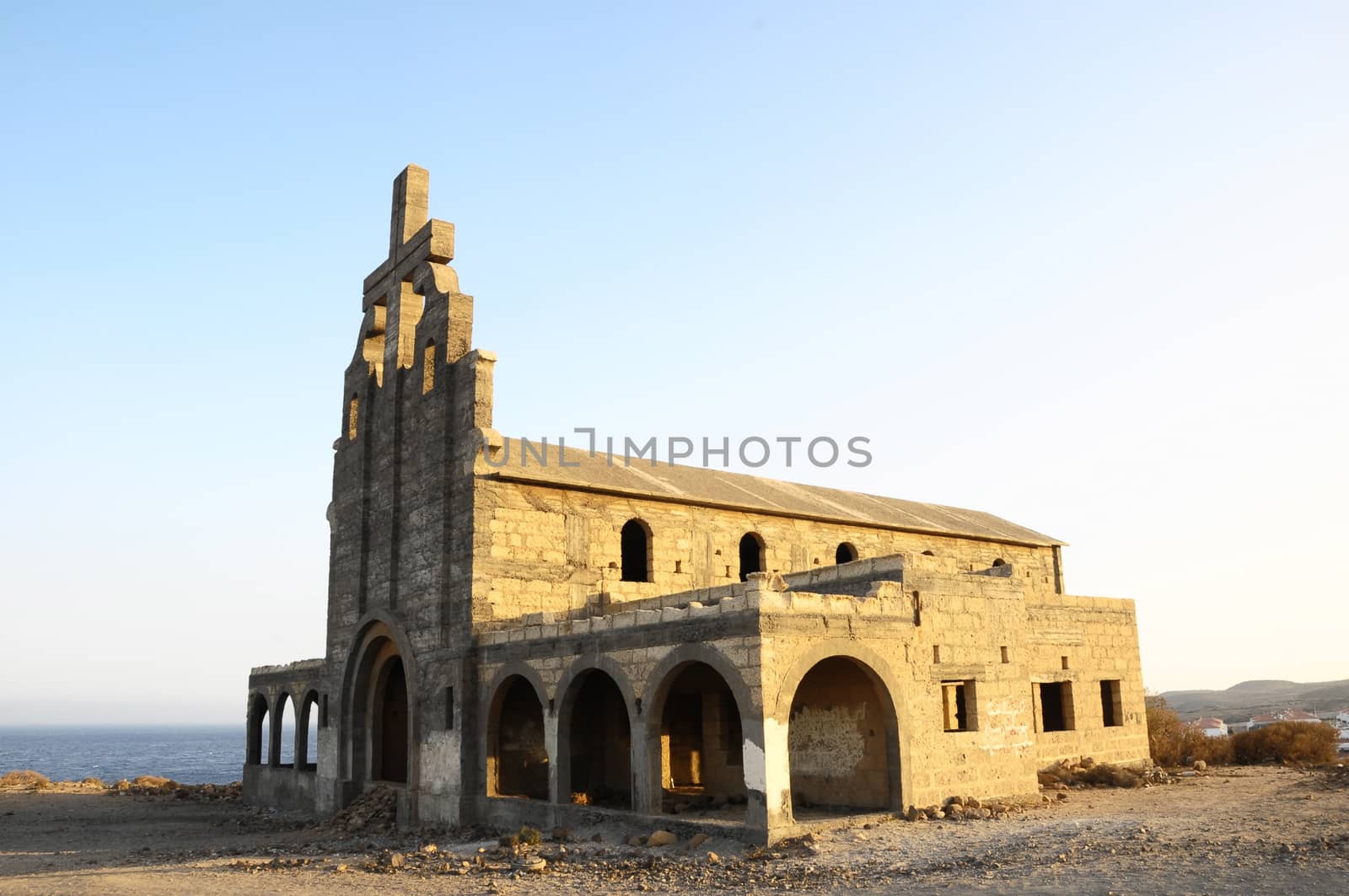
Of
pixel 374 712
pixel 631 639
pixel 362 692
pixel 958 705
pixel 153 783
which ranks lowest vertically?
pixel 153 783

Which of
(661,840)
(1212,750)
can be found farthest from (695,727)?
(1212,750)

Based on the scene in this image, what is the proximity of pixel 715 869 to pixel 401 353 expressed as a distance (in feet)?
51.4

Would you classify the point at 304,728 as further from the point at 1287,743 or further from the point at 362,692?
the point at 1287,743

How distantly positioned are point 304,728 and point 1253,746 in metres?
24.0

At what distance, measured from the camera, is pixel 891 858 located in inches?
501

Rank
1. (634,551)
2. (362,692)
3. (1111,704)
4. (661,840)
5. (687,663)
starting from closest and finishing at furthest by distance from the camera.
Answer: (661,840)
(687,663)
(1111,704)
(634,551)
(362,692)

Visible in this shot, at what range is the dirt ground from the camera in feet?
36.8

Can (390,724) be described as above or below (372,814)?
above

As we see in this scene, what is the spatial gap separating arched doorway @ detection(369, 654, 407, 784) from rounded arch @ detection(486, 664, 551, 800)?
4117 millimetres

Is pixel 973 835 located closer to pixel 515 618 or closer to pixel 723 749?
pixel 723 749

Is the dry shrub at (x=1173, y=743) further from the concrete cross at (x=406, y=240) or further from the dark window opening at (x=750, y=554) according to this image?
the concrete cross at (x=406, y=240)

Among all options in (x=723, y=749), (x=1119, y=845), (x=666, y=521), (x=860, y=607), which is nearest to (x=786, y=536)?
(x=666, y=521)

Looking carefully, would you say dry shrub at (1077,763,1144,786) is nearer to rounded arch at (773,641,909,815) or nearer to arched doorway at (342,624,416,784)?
rounded arch at (773,641,909,815)

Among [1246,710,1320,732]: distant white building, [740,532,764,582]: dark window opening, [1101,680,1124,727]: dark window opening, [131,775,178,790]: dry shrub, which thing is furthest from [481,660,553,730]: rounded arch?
[131,775,178,790]: dry shrub
